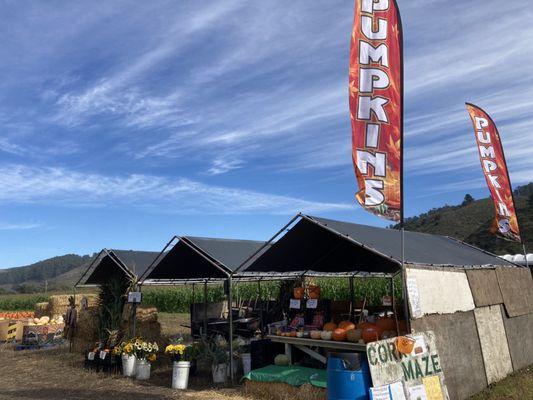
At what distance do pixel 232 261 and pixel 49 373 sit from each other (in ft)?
18.1

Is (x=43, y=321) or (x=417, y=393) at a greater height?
(x=43, y=321)

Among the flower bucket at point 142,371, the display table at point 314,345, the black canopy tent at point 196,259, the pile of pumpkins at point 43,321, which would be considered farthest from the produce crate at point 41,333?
the display table at point 314,345

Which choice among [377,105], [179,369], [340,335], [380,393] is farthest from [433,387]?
[179,369]

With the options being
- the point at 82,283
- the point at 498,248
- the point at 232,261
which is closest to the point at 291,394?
the point at 232,261

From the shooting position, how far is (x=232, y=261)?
1213 cm

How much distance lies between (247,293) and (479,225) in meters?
39.8

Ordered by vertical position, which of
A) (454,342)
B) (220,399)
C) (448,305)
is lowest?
(220,399)

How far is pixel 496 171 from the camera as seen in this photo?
13516 millimetres

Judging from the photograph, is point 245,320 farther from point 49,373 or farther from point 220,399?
point 220,399

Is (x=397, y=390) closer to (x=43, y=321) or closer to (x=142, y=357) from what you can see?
(x=142, y=357)

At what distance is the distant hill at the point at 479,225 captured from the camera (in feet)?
142

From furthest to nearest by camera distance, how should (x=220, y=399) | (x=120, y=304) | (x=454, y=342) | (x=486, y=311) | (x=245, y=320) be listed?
(x=245, y=320) → (x=120, y=304) → (x=486, y=311) → (x=220, y=399) → (x=454, y=342)

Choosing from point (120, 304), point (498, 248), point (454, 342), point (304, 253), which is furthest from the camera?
point (498, 248)

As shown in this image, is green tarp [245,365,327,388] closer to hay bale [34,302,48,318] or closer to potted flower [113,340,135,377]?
potted flower [113,340,135,377]
